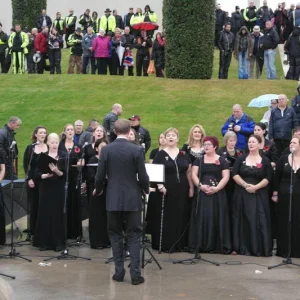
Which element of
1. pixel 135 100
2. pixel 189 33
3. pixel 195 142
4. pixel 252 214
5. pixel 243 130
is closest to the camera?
pixel 252 214

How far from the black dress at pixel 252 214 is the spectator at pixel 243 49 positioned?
495 inches

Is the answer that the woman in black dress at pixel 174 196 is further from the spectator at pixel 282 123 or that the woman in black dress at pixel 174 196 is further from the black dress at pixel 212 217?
the spectator at pixel 282 123

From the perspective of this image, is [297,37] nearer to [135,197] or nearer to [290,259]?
[290,259]

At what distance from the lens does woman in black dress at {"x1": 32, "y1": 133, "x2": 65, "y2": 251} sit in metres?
12.8

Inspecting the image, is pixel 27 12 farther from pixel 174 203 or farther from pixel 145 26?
pixel 174 203

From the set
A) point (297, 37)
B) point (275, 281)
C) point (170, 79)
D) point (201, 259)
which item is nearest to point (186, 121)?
point (170, 79)

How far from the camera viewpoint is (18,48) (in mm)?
27469

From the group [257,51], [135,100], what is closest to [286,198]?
[135,100]

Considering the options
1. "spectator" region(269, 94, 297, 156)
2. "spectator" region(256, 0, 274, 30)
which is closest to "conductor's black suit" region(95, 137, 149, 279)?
"spectator" region(269, 94, 297, 156)

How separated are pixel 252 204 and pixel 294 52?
40.9 ft

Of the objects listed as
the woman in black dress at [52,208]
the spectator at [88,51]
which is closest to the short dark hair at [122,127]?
the woman in black dress at [52,208]

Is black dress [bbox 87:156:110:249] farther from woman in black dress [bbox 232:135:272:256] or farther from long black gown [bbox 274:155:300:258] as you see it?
long black gown [bbox 274:155:300:258]

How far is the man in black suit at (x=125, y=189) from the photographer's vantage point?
403 inches

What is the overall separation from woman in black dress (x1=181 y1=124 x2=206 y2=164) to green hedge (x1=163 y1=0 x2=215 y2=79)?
10.7 meters
